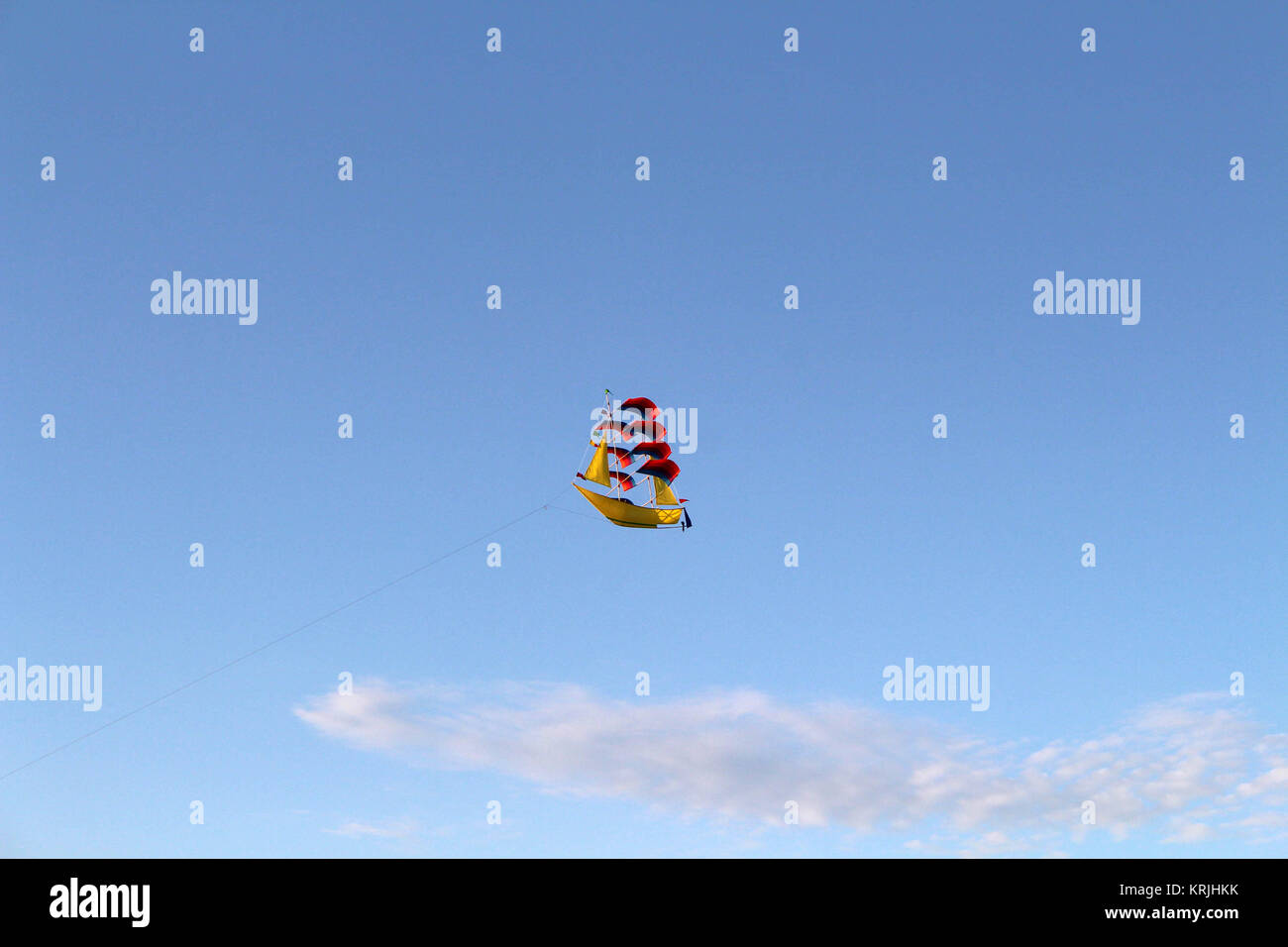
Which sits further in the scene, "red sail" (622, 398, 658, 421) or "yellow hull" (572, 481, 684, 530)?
"red sail" (622, 398, 658, 421)

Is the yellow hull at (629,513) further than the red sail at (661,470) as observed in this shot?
No

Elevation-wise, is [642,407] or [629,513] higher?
[642,407]

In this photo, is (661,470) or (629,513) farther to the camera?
(661,470)

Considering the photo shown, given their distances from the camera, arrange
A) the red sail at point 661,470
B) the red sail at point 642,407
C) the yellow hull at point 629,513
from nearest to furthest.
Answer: the yellow hull at point 629,513 < the red sail at point 642,407 < the red sail at point 661,470

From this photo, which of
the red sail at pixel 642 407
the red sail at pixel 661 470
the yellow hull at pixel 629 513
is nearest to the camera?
the yellow hull at pixel 629 513

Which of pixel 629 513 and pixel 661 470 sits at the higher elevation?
pixel 661 470

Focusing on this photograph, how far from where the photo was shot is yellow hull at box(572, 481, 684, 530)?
78.7m

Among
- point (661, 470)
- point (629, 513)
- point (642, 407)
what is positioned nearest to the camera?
point (629, 513)

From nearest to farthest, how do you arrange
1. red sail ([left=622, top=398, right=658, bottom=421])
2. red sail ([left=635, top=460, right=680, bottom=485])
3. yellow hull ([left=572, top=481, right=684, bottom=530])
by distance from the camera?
yellow hull ([left=572, top=481, right=684, bottom=530]) → red sail ([left=622, top=398, right=658, bottom=421]) → red sail ([left=635, top=460, right=680, bottom=485])

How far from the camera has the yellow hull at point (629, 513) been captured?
78.7 meters

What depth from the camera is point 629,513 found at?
80.6 meters

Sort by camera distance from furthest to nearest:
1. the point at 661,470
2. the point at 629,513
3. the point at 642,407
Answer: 1. the point at 661,470
2. the point at 642,407
3. the point at 629,513
